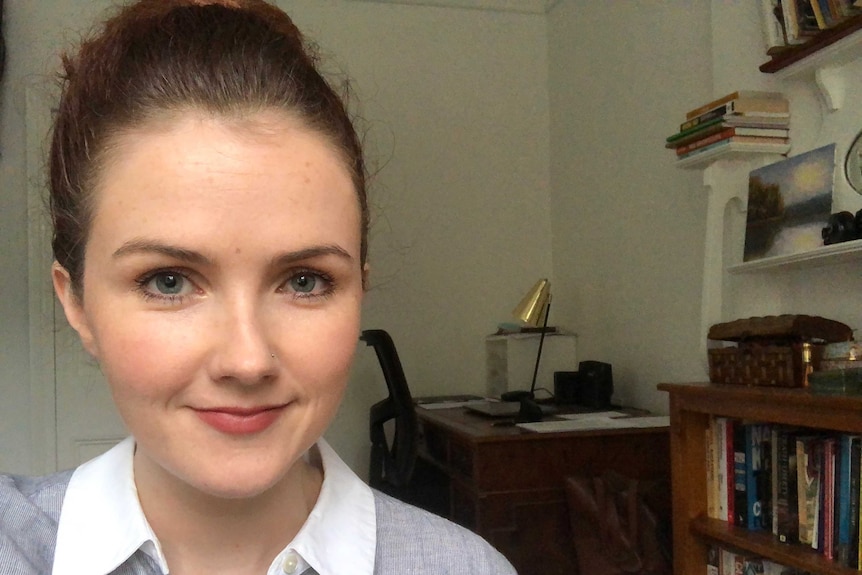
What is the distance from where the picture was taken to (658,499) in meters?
1.80

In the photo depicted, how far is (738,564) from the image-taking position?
1472 mm

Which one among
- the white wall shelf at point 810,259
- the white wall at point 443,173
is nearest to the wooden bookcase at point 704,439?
the white wall shelf at point 810,259

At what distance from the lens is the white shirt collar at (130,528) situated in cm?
72

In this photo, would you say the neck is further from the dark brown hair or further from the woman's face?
the dark brown hair

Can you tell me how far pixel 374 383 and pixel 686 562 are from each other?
5.49 ft

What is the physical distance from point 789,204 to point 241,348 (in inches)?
52.4

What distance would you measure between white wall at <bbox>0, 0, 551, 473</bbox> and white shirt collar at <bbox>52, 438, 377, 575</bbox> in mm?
2162

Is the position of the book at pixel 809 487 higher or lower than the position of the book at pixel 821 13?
lower

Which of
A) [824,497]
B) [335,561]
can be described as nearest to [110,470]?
[335,561]

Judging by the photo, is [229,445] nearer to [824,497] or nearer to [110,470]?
[110,470]

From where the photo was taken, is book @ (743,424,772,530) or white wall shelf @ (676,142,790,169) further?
white wall shelf @ (676,142,790,169)

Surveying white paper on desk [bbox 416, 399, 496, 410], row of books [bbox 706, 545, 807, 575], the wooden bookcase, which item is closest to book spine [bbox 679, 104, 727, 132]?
the wooden bookcase

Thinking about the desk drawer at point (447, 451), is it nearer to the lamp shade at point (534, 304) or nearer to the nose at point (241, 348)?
the lamp shade at point (534, 304)

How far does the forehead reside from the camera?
2.13ft
